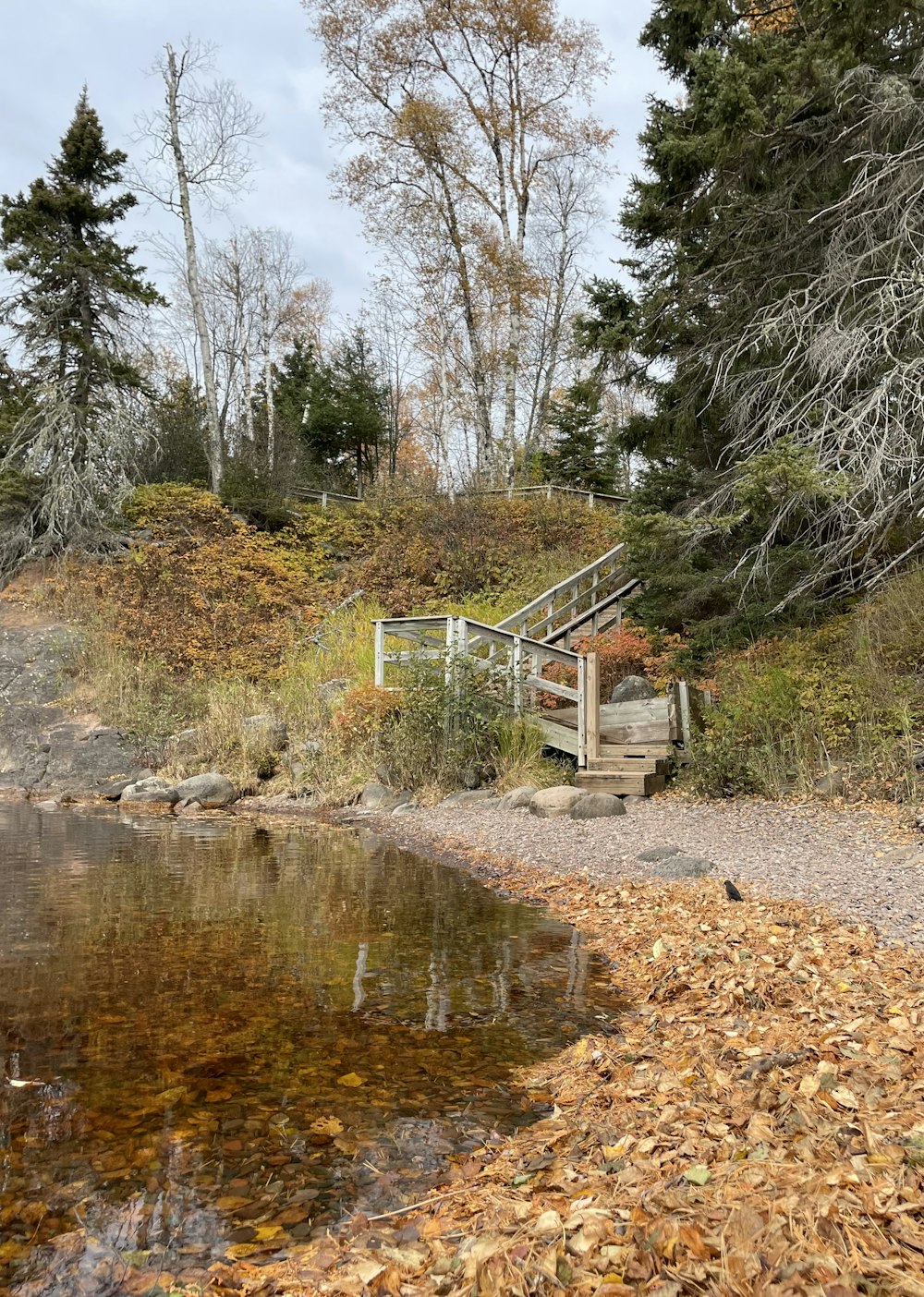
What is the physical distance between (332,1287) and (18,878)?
562 cm

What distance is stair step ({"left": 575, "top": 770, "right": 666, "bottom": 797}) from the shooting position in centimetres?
952

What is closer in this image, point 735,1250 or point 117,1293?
point 735,1250

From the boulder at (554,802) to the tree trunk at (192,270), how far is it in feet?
46.5

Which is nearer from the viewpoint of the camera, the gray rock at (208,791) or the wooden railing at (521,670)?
the wooden railing at (521,670)

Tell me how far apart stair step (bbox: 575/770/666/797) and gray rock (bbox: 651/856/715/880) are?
3.20m

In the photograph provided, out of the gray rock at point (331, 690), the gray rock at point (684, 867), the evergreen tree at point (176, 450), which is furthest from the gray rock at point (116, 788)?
the evergreen tree at point (176, 450)

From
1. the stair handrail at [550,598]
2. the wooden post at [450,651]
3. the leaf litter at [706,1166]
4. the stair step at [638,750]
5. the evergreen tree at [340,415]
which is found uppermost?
the evergreen tree at [340,415]

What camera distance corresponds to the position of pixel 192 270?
2044 cm

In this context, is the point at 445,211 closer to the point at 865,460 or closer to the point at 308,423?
the point at 308,423

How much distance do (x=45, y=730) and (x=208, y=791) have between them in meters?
4.72

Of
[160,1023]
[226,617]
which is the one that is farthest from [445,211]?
[160,1023]

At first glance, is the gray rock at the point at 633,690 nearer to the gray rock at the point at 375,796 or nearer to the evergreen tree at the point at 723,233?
the evergreen tree at the point at 723,233

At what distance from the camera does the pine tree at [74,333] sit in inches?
703

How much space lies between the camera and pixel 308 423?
2730 centimetres
